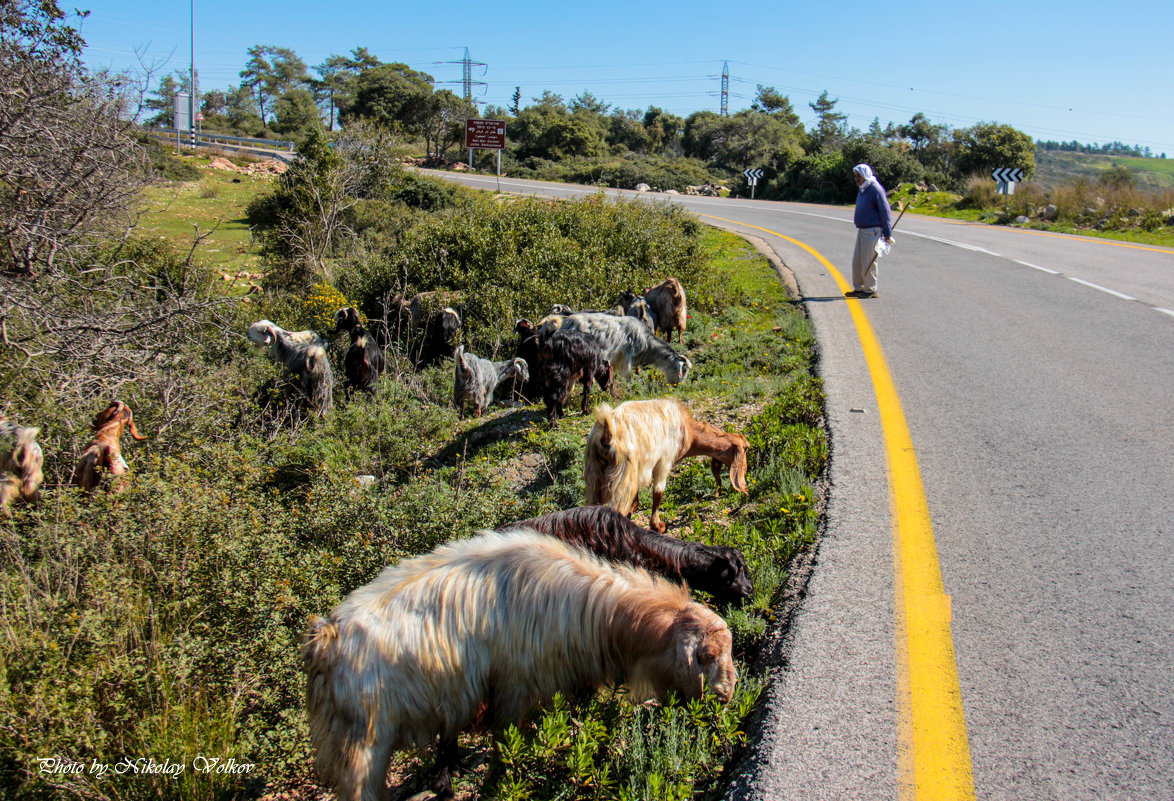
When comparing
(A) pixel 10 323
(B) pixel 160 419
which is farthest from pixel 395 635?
(A) pixel 10 323

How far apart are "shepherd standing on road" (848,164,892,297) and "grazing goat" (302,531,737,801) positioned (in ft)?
27.7

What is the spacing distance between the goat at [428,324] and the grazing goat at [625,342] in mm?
3047

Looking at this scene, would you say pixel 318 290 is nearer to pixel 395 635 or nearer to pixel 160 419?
pixel 160 419

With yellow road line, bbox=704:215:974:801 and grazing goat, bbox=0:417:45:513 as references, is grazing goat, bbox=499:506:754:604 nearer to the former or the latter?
yellow road line, bbox=704:215:974:801

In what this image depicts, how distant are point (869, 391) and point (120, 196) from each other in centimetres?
845

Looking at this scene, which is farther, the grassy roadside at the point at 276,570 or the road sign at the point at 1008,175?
the road sign at the point at 1008,175

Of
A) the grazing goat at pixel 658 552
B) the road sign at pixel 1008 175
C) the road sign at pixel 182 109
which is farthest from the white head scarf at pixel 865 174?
the road sign at pixel 182 109

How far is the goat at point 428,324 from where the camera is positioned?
35.5 feet

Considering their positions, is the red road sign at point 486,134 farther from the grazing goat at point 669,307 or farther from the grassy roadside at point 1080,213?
the grazing goat at point 669,307

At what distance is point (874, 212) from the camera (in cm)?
1047

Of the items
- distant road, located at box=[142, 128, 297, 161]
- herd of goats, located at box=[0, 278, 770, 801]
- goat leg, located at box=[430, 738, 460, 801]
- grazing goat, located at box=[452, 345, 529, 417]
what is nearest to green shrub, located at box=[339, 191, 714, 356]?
grazing goat, located at box=[452, 345, 529, 417]

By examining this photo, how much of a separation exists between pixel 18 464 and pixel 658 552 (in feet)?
15.7

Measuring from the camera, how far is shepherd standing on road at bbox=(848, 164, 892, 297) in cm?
1037

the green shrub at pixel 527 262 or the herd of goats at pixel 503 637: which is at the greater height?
the green shrub at pixel 527 262
